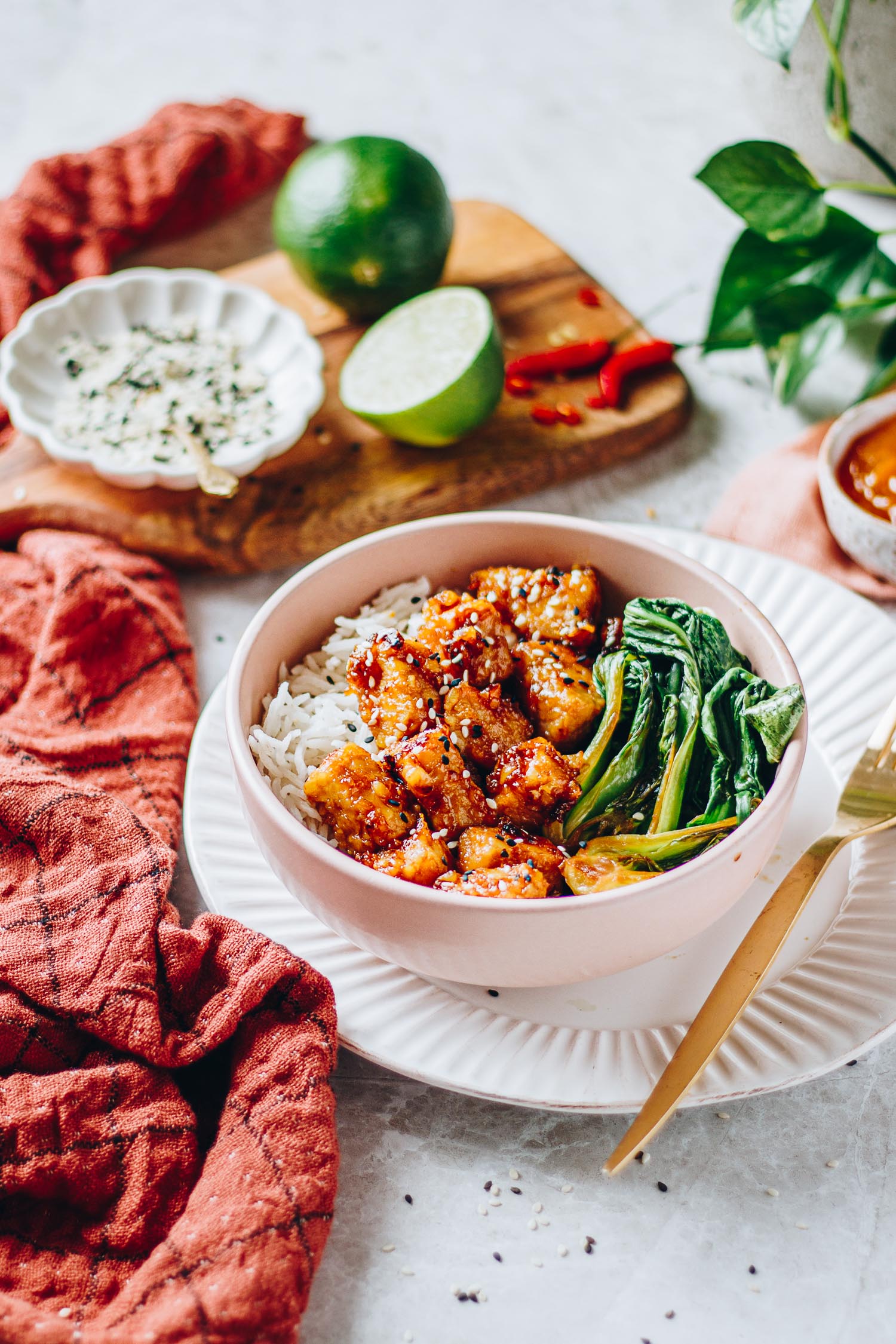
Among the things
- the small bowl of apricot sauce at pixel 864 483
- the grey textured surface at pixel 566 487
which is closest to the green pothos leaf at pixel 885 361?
the grey textured surface at pixel 566 487

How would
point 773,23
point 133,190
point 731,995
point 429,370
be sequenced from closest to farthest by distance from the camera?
point 731,995 < point 773,23 < point 429,370 < point 133,190

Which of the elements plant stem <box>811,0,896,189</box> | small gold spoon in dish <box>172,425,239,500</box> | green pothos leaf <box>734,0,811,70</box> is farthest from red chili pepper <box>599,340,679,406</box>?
small gold spoon in dish <box>172,425,239,500</box>

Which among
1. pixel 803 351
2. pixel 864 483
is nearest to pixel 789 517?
pixel 864 483

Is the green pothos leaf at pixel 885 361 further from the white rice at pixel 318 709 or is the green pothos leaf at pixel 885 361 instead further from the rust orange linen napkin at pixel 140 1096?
the rust orange linen napkin at pixel 140 1096

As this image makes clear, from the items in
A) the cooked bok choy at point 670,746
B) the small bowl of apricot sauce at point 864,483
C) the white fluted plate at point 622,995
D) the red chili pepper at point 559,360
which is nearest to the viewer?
the white fluted plate at point 622,995

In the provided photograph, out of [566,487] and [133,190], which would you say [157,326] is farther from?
[566,487]
